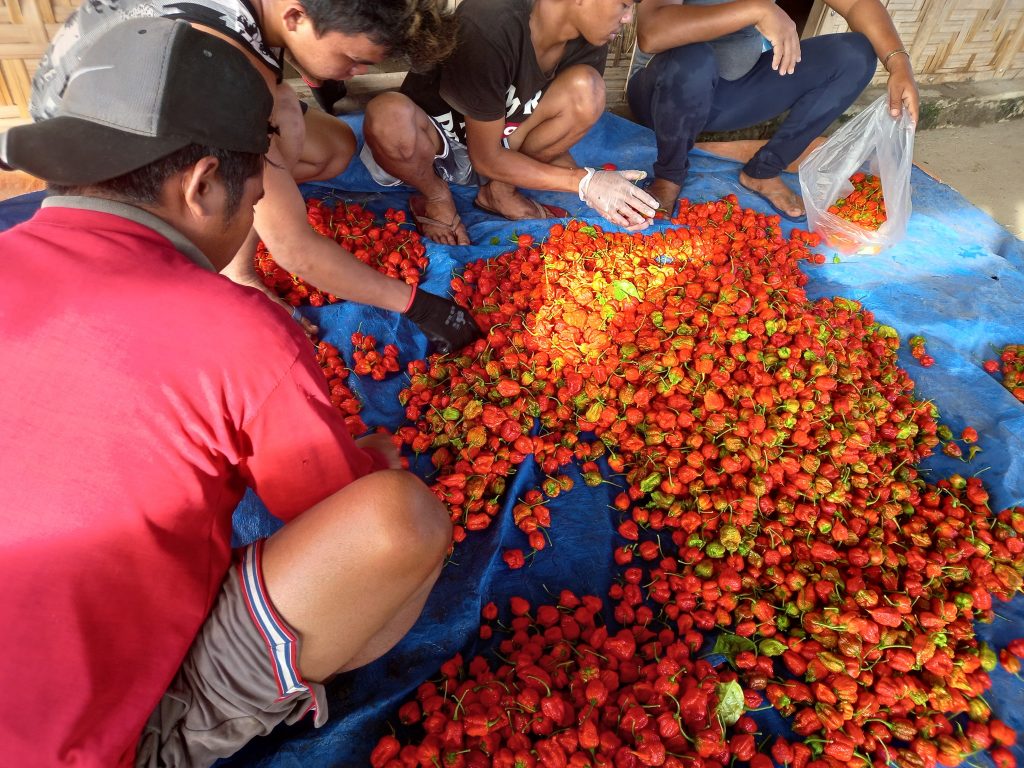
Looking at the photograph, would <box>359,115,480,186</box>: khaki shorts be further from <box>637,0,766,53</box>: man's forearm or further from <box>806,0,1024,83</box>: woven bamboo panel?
<box>806,0,1024,83</box>: woven bamboo panel

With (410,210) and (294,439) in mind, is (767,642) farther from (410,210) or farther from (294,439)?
(410,210)

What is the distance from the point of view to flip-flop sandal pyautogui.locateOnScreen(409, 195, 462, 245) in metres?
2.95

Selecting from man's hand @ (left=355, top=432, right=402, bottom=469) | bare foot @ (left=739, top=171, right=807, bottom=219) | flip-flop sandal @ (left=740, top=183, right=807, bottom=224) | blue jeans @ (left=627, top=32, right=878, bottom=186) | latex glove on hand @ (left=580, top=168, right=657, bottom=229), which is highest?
blue jeans @ (left=627, top=32, right=878, bottom=186)

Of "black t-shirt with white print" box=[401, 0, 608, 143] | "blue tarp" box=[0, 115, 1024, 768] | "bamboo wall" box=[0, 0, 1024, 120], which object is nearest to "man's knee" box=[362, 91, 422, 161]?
"black t-shirt with white print" box=[401, 0, 608, 143]

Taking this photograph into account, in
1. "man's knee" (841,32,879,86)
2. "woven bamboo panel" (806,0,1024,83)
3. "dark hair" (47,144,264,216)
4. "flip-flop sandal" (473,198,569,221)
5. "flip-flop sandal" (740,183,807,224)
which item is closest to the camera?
"dark hair" (47,144,264,216)

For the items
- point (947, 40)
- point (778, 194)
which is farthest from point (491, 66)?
point (947, 40)

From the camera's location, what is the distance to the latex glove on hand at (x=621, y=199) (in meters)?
2.42

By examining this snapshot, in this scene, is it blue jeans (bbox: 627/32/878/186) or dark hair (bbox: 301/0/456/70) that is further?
blue jeans (bbox: 627/32/878/186)

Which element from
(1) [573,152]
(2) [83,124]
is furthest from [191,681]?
(1) [573,152]

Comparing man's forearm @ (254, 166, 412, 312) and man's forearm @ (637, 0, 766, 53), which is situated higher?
man's forearm @ (637, 0, 766, 53)

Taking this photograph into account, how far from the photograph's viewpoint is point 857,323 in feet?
8.24

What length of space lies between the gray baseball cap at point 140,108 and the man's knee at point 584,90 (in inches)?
77.0

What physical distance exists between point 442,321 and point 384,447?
28.0 inches

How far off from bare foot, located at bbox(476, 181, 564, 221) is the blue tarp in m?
0.08
